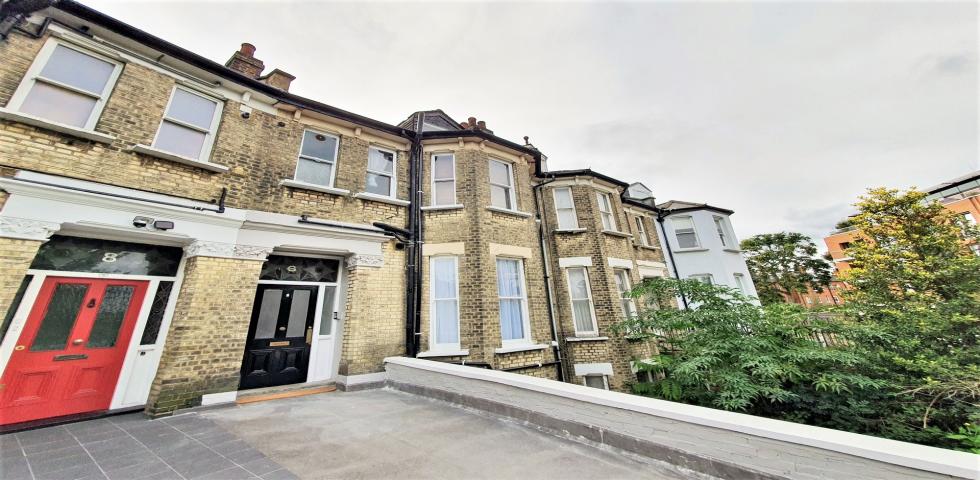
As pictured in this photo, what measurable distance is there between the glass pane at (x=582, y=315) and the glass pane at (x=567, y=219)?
2.78 meters

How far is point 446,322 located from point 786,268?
34501mm

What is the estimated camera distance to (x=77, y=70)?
546cm

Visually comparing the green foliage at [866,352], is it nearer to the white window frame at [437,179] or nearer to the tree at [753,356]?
the tree at [753,356]

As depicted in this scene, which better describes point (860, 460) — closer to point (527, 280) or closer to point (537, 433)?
point (537, 433)

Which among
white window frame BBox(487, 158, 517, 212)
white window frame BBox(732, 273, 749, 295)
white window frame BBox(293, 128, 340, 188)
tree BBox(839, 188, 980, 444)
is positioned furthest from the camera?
white window frame BBox(732, 273, 749, 295)

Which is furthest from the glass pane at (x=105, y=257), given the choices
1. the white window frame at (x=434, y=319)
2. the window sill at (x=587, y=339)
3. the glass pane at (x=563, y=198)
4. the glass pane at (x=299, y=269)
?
the glass pane at (x=563, y=198)

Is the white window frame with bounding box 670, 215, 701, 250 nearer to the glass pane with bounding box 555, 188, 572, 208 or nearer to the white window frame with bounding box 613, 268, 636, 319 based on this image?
the white window frame with bounding box 613, 268, 636, 319

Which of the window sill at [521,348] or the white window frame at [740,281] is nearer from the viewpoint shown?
the window sill at [521,348]

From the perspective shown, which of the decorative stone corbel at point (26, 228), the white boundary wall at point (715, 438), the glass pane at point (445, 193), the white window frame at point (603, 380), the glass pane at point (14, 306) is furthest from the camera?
the white window frame at point (603, 380)

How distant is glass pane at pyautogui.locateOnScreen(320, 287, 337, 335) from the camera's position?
24.0 ft

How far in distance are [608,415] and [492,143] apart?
8.04m

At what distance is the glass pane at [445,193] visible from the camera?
30.0 ft

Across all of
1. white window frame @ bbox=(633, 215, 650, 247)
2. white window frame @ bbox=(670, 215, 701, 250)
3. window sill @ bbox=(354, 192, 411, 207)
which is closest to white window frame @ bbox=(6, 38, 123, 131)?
window sill @ bbox=(354, 192, 411, 207)

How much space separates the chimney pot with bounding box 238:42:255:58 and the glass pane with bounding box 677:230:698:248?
59.8ft
